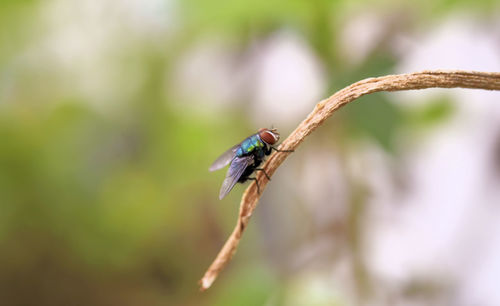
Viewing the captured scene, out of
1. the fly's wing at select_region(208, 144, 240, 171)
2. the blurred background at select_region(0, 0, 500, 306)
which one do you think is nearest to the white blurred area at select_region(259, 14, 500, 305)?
the blurred background at select_region(0, 0, 500, 306)

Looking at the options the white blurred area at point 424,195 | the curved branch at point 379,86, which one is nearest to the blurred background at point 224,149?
the white blurred area at point 424,195

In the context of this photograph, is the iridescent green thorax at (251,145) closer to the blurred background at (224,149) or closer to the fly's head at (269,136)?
the fly's head at (269,136)

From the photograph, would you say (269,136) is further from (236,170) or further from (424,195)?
(424,195)

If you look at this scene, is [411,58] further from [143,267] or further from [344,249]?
Result: [143,267]

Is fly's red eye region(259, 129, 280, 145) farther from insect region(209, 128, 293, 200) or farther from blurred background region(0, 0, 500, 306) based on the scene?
blurred background region(0, 0, 500, 306)

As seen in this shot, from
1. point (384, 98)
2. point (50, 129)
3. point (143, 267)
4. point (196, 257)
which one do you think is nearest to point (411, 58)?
point (384, 98)
